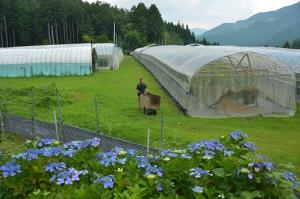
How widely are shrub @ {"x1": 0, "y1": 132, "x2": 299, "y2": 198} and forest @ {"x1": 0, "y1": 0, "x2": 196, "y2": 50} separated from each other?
2864 inches

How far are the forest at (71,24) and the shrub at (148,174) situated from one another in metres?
72.8

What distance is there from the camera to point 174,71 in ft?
75.4

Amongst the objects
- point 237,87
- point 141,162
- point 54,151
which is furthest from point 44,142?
point 237,87

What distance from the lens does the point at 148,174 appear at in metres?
3.62

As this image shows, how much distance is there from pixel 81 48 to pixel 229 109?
24.5 meters

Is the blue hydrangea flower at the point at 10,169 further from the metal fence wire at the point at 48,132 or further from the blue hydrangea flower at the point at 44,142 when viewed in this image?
the metal fence wire at the point at 48,132

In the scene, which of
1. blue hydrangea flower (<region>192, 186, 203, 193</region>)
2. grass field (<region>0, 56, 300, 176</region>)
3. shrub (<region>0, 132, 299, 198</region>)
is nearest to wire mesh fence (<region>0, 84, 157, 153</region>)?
grass field (<region>0, 56, 300, 176</region>)

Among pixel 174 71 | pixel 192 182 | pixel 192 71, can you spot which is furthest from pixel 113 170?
pixel 174 71

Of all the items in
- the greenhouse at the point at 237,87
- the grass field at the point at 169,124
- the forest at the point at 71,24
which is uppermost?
the forest at the point at 71,24

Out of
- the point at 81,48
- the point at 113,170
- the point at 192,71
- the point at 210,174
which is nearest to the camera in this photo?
the point at 210,174

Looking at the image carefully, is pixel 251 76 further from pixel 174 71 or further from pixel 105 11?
pixel 105 11

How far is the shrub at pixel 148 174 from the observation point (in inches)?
138

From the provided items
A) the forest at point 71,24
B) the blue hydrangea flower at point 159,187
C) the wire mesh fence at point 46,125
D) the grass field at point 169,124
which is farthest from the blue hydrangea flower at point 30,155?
the forest at point 71,24

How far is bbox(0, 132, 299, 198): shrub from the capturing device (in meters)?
3.51
